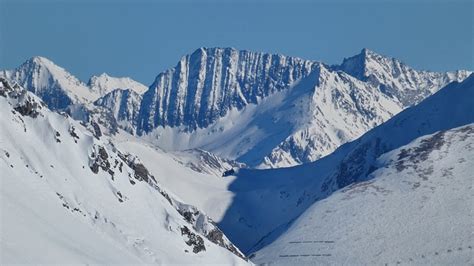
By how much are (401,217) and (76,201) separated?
78.6 metres

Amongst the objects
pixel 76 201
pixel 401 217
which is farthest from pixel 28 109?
pixel 401 217

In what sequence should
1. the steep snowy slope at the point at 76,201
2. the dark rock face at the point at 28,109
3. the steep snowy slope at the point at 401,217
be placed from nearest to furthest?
1. the steep snowy slope at the point at 76,201
2. the dark rock face at the point at 28,109
3. the steep snowy slope at the point at 401,217

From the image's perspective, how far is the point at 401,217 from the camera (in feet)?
502

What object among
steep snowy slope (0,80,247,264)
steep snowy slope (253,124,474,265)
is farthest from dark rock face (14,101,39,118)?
steep snowy slope (253,124,474,265)

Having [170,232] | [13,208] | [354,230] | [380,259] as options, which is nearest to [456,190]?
[354,230]

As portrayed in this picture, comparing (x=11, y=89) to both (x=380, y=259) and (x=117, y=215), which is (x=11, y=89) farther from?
(x=380, y=259)

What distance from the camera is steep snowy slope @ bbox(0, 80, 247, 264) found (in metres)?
71.8

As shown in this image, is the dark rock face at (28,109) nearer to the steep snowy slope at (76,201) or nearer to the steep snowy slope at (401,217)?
the steep snowy slope at (76,201)

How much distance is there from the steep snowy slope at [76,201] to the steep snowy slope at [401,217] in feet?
135

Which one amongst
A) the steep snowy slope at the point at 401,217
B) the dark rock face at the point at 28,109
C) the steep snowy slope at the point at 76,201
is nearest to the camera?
the steep snowy slope at the point at 76,201

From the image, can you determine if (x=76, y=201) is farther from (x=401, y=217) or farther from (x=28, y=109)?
(x=401, y=217)

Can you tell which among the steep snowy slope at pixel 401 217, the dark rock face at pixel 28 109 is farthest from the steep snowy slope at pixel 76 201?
the steep snowy slope at pixel 401 217

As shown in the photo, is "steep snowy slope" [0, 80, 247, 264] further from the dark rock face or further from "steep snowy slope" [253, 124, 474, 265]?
"steep snowy slope" [253, 124, 474, 265]

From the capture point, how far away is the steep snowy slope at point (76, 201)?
7175 centimetres
